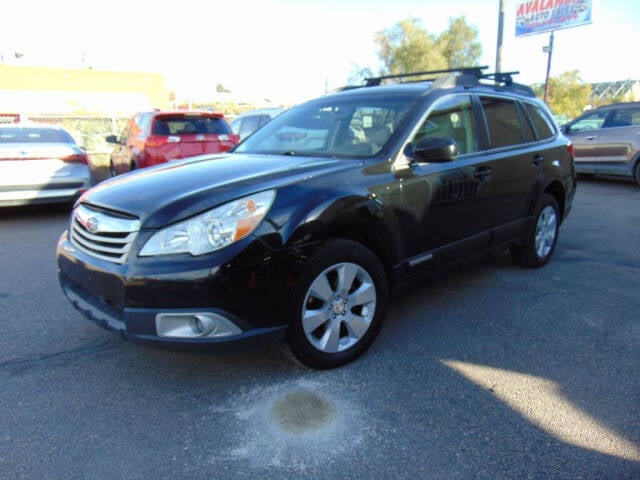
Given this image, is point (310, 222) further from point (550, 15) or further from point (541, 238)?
point (550, 15)

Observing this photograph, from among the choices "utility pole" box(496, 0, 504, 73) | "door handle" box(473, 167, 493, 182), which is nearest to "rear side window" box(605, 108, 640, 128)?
"utility pole" box(496, 0, 504, 73)

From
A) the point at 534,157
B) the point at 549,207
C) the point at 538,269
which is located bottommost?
the point at 538,269

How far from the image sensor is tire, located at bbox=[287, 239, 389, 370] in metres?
2.70

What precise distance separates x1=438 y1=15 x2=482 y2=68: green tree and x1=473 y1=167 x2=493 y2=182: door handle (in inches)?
1613

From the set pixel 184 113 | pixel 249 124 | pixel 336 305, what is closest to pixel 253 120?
pixel 249 124

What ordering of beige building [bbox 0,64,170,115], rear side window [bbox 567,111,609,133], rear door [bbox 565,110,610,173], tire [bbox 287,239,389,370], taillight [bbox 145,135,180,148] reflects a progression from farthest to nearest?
beige building [bbox 0,64,170,115], rear side window [bbox 567,111,609,133], rear door [bbox 565,110,610,173], taillight [bbox 145,135,180,148], tire [bbox 287,239,389,370]

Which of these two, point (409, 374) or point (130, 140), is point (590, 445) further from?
point (130, 140)

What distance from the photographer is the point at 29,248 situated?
5.75 meters

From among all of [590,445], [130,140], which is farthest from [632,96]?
[590,445]

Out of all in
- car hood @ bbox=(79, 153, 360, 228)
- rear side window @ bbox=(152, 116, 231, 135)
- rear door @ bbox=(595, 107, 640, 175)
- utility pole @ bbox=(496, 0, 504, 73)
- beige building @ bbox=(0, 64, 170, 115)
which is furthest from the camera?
beige building @ bbox=(0, 64, 170, 115)

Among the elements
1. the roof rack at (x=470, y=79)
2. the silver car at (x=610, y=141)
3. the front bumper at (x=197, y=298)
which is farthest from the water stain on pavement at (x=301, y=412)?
the silver car at (x=610, y=141)

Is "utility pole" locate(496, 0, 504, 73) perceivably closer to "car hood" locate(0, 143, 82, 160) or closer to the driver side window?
the driver side window

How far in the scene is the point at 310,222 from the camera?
267 cm

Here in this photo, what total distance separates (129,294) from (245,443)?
926mm
